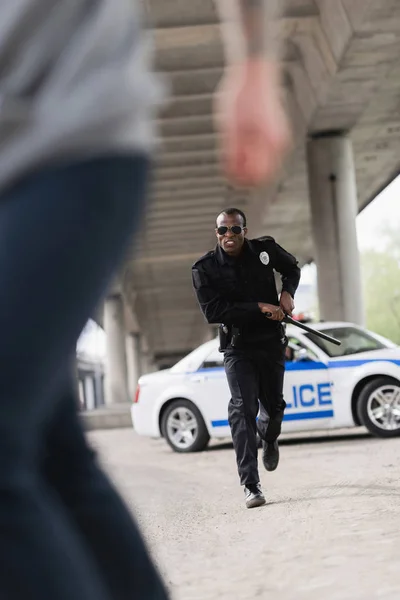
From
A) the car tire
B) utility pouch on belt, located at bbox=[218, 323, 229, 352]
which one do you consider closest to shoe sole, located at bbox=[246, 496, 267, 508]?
utility pouch on belt, located at bbox=[218, 323, 229, 352]

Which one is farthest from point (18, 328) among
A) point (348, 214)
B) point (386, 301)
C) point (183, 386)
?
point (386, 301)

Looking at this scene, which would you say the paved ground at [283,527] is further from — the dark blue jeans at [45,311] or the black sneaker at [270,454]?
the dark blue jeans at [45,311]

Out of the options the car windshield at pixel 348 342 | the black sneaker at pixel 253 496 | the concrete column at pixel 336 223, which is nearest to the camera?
the black sneaker at pixel 253 496

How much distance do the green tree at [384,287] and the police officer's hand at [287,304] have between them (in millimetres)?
68298

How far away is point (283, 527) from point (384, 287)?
71.8 m

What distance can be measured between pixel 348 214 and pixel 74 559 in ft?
78.5

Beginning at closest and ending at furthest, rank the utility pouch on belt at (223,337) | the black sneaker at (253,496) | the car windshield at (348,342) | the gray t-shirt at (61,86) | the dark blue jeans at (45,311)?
the dark blue jeans at (45,311) → the gray t-shirt at (61,86) → the black sneaker at (253,496) → the utility pouch on belt at (223,337) → the car windshield at (348,342)

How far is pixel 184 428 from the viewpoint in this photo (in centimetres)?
1537

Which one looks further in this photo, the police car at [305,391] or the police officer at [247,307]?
the police car at [305,391]

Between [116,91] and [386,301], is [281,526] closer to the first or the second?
[116,91]

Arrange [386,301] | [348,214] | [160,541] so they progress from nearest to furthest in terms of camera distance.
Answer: [160,541] → [348,214] → [386,301]

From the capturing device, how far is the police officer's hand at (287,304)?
796 centimetres

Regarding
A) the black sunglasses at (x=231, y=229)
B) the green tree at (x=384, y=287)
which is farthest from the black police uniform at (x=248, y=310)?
the green tree at (x=384, y=287)

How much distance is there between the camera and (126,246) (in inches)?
76.3
